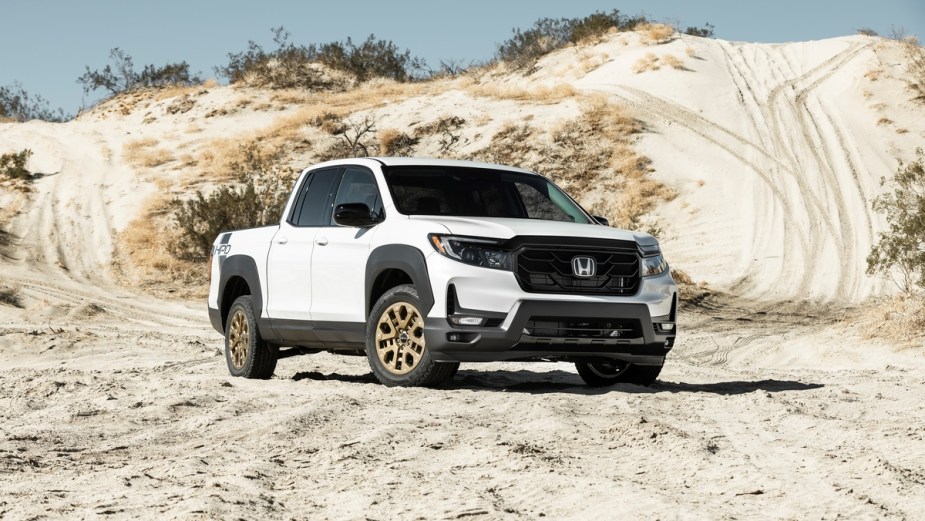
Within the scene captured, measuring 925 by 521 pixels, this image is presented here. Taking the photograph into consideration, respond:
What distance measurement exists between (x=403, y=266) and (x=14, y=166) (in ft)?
99.1

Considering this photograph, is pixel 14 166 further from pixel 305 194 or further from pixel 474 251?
pixel 474 251

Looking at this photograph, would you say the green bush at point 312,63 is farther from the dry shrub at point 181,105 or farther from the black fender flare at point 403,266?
the black fender flare at point 403,266

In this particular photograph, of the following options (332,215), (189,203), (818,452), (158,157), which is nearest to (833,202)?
(189,203)

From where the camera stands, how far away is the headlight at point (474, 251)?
8.54 m

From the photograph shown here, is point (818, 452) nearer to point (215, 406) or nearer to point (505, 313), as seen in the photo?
point (505, 313)

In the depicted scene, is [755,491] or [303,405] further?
[303,405]

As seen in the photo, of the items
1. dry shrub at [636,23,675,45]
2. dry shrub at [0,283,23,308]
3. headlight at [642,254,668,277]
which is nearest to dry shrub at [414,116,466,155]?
dry shrub at [636,23,675,45]

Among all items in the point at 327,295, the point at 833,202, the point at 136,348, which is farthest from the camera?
the point at 833,202

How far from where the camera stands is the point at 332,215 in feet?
33.0

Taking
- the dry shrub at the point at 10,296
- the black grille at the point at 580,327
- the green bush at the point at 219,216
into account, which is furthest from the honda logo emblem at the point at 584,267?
the green bush at the point at 219,216

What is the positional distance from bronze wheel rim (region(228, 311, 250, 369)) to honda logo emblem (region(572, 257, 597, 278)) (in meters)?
3.53

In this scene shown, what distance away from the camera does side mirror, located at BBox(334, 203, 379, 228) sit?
30.4 feet

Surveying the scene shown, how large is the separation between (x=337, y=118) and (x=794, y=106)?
48.6 ft

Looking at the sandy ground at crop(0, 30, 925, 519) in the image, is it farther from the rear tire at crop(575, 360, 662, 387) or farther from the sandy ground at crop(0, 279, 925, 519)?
the rear tire at crop(575, 360, 662, 387)
